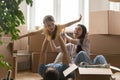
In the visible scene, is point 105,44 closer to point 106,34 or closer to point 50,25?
point 106,34

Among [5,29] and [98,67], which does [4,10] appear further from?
[98,67]

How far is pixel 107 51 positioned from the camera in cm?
398

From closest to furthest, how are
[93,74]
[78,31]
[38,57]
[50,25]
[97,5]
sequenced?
[93,74]
[50,25]
[78,31]
[38,57]
[97,5]

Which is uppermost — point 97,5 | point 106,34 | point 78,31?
point 97,5

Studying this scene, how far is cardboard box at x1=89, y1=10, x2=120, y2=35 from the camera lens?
3.85 metres

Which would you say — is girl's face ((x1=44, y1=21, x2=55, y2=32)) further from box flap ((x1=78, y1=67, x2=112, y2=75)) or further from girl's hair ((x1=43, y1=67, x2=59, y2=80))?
box flap ((x1=78, y1=67, x2=112, y2=75))

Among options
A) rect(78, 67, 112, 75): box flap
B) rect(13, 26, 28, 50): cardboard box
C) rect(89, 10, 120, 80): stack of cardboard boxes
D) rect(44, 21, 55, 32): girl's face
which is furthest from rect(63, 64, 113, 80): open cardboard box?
rect(13, 26, 28, 50): cardboard box

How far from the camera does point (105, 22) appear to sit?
3859mm

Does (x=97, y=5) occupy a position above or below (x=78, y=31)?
above

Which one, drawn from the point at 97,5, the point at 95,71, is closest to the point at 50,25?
the point at 95,71

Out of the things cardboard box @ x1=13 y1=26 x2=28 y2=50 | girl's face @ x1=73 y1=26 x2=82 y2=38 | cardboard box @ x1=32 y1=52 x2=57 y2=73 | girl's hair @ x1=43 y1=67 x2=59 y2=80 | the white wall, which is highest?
the white wall

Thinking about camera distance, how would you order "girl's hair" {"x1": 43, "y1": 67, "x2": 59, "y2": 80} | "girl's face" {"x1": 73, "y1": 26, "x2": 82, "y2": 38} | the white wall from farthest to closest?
the white wall, "girl's face" {"x1": 73, "y1": 26, "x2": 82, "y2": 38}, "girl's hair" {"x1": 43, "y1": 67, "x2": 59, "y2": 80}

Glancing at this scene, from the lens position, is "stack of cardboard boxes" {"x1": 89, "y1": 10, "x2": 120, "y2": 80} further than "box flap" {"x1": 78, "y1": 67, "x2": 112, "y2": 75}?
Yes

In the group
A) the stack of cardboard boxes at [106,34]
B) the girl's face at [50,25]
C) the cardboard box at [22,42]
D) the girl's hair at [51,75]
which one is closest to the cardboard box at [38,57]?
the cardboard box at [22,42]
